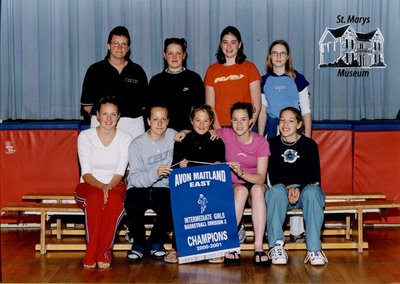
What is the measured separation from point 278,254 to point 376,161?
1715 mm

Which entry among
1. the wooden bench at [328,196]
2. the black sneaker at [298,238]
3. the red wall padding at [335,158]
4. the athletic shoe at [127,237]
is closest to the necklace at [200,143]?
the athletic shoe at [127,237]

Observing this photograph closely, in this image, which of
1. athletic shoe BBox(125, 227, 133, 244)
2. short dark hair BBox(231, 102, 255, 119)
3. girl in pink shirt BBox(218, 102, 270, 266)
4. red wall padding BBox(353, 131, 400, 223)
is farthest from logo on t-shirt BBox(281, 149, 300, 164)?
athletic shoe BBox(125, 227, 133, 244)

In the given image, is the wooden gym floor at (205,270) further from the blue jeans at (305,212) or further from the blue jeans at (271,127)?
the blue jeans at (271,127)

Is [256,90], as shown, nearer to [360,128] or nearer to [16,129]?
[360,128]

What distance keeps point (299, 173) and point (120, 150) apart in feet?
4.34

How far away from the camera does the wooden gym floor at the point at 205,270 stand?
184 inches

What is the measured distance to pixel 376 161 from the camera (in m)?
6.32

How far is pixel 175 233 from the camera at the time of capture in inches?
198

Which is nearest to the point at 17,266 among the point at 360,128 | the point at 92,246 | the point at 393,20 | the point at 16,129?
the point at 92,246

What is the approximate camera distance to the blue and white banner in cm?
505

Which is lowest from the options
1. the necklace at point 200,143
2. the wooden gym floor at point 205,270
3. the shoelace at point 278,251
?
the wooden gym floor at point 205,270

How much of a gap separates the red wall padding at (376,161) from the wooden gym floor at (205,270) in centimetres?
87

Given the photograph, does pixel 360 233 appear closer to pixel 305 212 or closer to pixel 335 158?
pixel 305 212

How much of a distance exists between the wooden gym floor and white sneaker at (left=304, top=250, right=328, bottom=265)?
47mm
